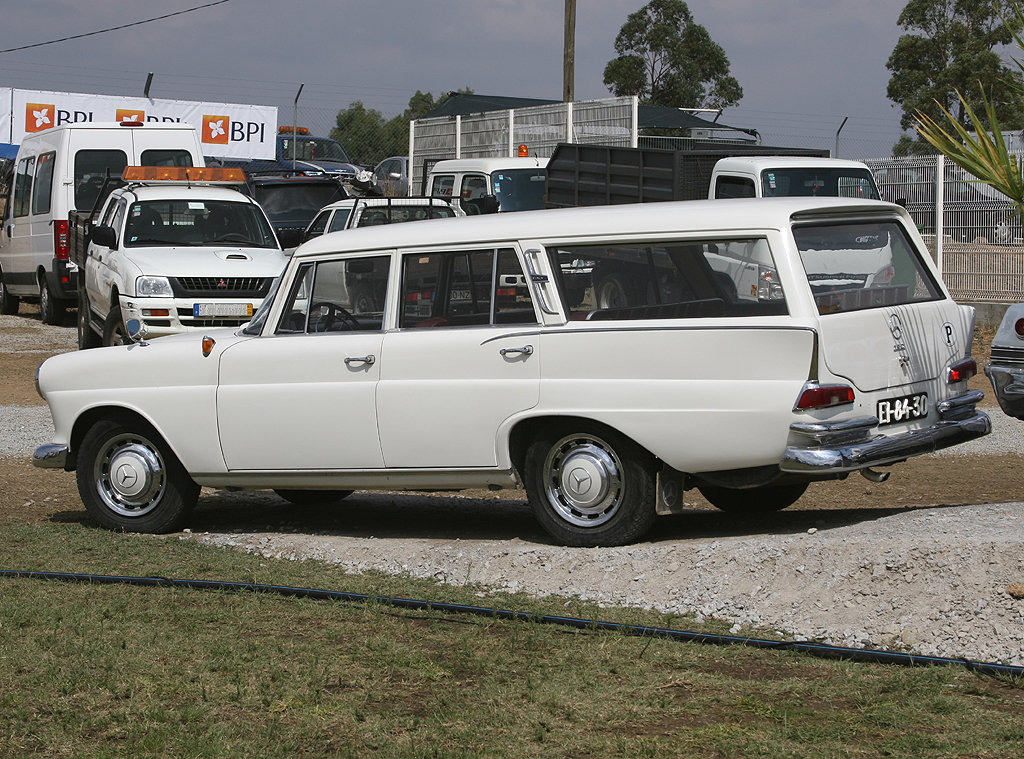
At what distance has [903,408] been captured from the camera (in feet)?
21.4

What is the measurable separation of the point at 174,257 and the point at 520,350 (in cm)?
851

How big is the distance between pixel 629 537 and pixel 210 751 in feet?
9.23

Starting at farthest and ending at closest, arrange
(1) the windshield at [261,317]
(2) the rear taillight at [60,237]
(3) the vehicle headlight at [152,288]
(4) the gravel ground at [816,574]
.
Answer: (2) the rear taillight at [60,237], (3) the vehicle headlight at [152,288], (1) the windshield at [261,317], (4) the gravel ground at [816,574]

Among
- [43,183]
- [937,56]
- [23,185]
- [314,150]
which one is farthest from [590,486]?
[937,56]

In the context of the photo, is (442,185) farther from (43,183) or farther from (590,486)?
(590,486)

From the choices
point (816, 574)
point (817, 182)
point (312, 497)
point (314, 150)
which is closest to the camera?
point (816, 574)

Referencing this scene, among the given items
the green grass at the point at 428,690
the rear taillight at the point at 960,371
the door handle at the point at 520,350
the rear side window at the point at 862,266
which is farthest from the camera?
the rear taillight at the point at 960,371

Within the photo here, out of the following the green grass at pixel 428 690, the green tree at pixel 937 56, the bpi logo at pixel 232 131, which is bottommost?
the green grass at pixel 428 690

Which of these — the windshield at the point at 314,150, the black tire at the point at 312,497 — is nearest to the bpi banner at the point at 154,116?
the windshield at the point at 314,150

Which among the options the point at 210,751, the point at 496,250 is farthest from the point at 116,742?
the point at 496,250

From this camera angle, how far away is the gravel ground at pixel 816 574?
5402 mm

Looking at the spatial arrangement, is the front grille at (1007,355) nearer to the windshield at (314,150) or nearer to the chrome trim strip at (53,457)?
the chrome trim strip at (53,457)

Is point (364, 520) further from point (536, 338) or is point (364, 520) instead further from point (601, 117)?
point (601, 117)

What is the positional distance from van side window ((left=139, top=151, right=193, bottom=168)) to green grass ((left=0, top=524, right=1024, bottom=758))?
48.7 feet
